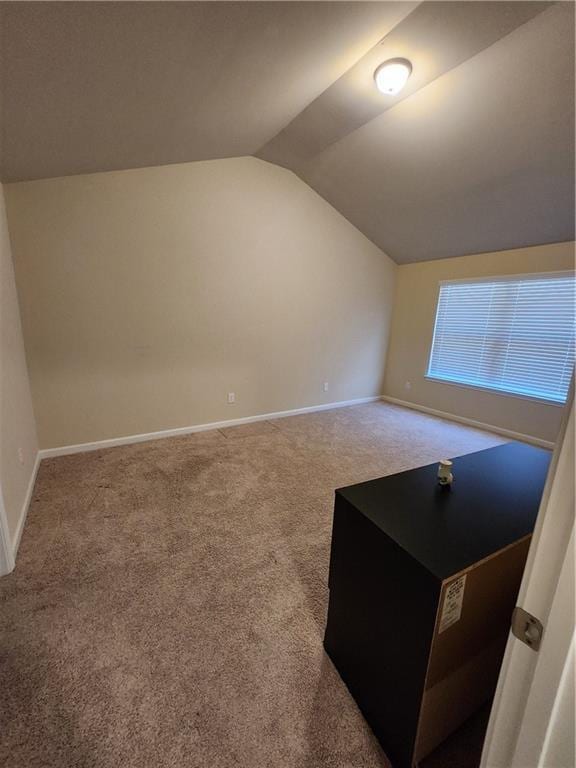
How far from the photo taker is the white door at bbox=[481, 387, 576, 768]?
41 cm

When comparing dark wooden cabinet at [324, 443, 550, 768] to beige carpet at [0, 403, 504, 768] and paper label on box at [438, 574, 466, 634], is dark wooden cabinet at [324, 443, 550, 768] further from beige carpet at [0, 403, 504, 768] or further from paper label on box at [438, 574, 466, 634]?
beige carpet at [0, 403, 504, 768]

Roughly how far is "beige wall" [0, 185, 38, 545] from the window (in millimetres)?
4478

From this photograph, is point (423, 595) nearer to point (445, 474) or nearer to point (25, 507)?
point (445, 474)

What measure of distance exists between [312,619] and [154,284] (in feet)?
9.90

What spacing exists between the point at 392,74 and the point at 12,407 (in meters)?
3.26

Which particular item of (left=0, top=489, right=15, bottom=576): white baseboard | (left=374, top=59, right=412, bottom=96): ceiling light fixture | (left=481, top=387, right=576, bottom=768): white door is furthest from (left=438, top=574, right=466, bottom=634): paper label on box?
(left=374, top=59, right=412, bottom=96): ceiling light fixture

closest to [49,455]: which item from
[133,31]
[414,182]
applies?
[133,31]

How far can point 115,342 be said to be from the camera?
3.11 metres

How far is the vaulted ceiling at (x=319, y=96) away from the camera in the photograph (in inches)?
53.3

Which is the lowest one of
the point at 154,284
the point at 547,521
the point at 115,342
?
the point at 115,342

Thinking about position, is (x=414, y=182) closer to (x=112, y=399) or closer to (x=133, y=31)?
(x=133, y=31)

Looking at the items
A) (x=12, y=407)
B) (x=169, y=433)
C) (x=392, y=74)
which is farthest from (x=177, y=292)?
(x=392, y=74)

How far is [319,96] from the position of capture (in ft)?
7.72

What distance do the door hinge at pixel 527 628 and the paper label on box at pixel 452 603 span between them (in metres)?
0.35
